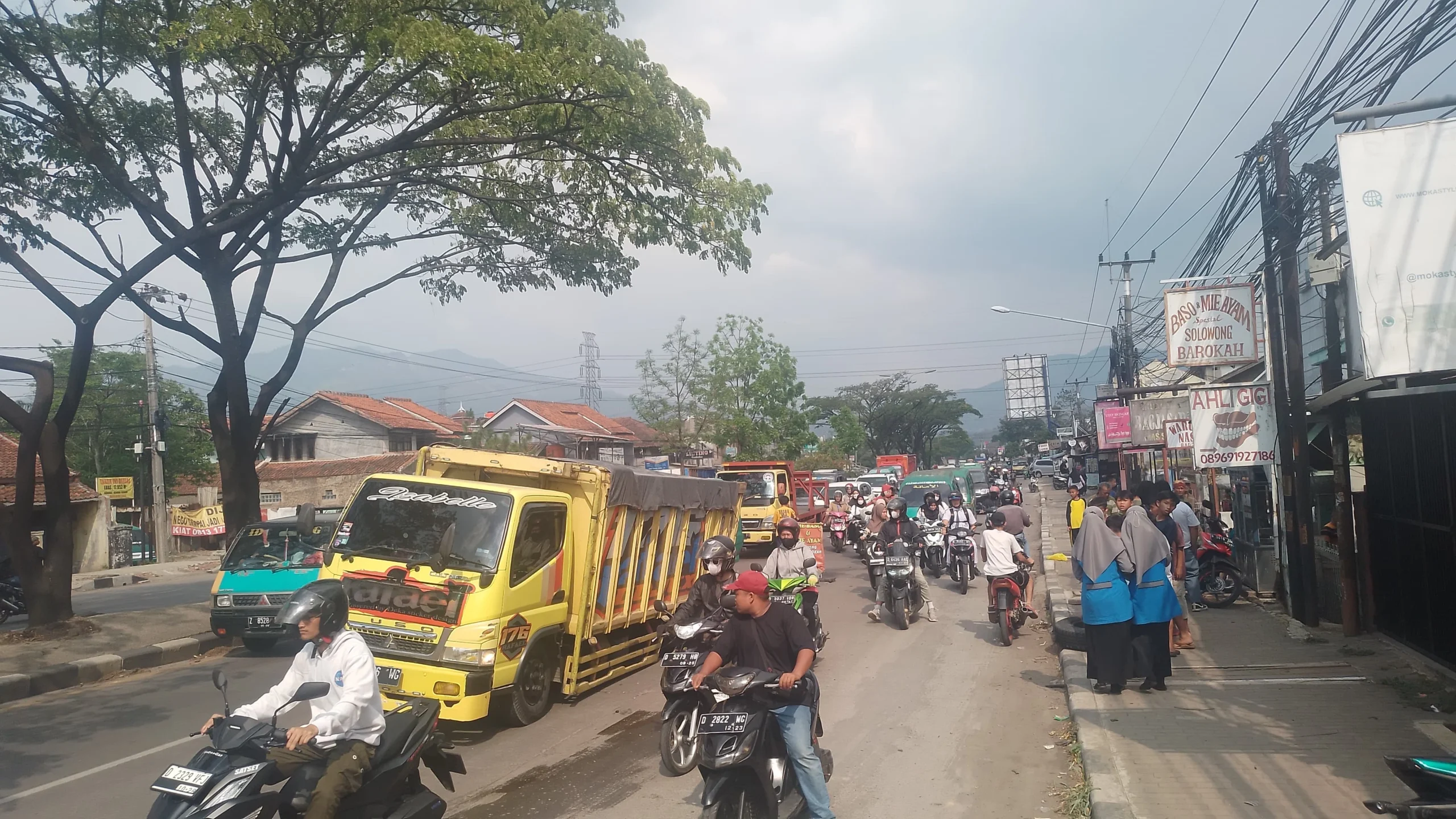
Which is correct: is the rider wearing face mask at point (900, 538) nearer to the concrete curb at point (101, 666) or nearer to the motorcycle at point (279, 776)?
the concrete curb at point (101, 666)

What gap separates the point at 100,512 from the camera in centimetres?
3588

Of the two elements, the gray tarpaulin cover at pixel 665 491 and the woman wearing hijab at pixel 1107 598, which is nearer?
the woman wearing hijab at pixel 1107 598

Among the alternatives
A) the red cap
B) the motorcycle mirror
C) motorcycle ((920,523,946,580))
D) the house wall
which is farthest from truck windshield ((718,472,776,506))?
the house wall

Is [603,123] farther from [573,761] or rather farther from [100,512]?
[100,512]

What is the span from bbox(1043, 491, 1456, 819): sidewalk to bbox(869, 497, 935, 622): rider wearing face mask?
324 cm

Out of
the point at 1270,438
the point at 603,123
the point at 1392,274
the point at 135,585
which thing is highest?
the point at 603,123

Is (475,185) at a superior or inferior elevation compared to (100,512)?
superior

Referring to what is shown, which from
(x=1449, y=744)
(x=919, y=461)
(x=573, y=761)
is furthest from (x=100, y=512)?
(x=919, y=461)

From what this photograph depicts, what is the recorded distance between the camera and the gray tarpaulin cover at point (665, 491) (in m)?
9.27

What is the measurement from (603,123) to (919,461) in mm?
80669

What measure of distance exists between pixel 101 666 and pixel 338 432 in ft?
136

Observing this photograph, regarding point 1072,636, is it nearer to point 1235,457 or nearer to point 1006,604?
point 1006,604

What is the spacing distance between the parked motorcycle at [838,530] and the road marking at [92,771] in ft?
66.7

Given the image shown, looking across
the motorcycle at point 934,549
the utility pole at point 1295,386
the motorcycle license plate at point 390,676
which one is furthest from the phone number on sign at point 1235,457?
the motorcycle license plate at point 390,676
